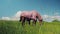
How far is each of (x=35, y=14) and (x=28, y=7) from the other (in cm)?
12

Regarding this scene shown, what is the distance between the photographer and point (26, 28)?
1.74 metres

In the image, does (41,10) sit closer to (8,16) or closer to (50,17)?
(50,17)

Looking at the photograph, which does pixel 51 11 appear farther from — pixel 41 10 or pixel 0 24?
pixel 0 24

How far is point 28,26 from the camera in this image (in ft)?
5.72

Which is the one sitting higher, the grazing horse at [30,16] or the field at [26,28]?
the grazing horse at [30,16]

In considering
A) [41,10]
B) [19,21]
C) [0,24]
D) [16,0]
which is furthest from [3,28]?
[41,10]

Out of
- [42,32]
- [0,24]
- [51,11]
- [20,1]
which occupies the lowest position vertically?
[42,32]

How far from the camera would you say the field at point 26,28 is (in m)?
1.72

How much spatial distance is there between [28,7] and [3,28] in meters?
0.37

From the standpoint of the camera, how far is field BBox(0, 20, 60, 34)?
1724 millimetres

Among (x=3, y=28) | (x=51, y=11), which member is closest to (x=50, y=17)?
(x=51, y=11)

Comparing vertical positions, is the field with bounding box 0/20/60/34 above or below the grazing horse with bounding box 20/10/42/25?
below

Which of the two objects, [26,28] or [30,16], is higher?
[30,16]

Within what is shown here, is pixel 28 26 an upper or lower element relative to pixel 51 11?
lower
